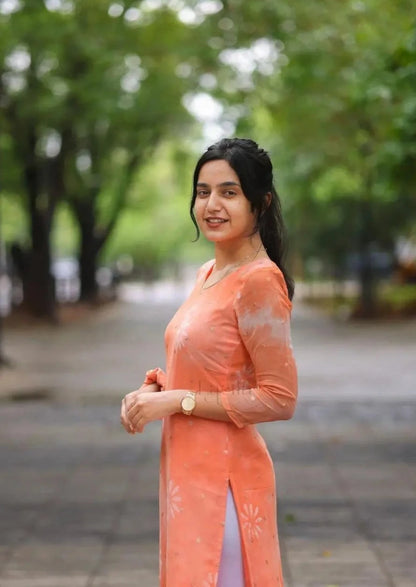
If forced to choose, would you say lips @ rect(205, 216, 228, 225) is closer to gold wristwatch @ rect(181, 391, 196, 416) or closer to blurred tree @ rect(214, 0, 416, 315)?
gold wristwatch @ rect(181, 391, 196, 416)

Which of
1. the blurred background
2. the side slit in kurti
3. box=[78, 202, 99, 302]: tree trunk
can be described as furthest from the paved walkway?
box=[78, 202, 99, 302]: tree trunk

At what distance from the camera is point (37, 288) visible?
83.4 ft

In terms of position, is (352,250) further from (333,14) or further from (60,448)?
(60,448)

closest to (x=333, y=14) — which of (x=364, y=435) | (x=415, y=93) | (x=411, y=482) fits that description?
(x=415, y=93)

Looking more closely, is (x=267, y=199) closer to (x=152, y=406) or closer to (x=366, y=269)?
(x=152, y=406)

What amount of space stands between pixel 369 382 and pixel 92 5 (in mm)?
8956

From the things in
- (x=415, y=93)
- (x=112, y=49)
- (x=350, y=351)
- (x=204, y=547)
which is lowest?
(x=350, y=351)

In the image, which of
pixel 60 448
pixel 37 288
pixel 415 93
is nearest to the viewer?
pixel 60 448

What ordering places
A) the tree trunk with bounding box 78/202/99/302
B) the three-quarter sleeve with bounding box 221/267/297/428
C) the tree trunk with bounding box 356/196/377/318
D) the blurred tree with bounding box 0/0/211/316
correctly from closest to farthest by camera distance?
1. the three-quarter sleeve with bounding box 221/267/297/428
2. the blurred tree with bounding box 0/0/211/316
3. the tree trunk with bounding box 356/196/377/318
4. the tree trunk with bounding box 78/202/99/302

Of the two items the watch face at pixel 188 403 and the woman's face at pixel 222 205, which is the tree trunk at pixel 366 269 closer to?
the woman's face at pixel 222 205

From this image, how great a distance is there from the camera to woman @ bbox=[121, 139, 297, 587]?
277 centimetres

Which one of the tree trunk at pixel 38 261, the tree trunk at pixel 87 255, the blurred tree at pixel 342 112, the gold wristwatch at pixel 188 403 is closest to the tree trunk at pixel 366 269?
the blurred tree at pixel 342 112

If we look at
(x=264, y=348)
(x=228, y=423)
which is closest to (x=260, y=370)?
(x=264, y=348)

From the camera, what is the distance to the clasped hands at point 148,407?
2.80m
